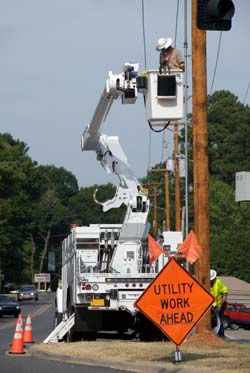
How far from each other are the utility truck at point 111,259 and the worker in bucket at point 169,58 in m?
0.54

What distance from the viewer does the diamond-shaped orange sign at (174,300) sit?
53.5 feet

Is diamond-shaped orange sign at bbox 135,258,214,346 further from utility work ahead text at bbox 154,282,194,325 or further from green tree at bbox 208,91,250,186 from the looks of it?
green tree at bbox 208,91,250,186

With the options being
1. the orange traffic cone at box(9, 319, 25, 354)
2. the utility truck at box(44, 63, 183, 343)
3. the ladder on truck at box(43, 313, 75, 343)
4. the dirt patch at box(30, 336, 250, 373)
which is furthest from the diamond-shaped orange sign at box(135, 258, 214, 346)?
the ladder on truck at box(43, 313, 75, 343)

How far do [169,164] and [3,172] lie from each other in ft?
62.6

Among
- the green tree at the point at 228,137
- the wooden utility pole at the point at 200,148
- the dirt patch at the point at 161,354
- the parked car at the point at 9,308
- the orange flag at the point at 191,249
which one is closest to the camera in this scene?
the dirt patch at the point at 161,354

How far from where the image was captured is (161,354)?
17969mm

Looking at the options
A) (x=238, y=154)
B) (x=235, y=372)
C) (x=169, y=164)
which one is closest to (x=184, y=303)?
(x=235, y=372)

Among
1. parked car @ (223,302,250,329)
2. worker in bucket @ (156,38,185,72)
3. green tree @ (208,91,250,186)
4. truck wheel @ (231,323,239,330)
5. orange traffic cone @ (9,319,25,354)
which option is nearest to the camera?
worker in bucket @ (156,38,185,72)

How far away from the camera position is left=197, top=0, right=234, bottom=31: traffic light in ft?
45.3

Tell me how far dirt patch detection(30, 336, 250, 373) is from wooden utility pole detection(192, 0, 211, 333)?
1.17 m

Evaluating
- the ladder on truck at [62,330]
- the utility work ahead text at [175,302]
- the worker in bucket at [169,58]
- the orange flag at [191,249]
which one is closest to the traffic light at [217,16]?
the utility work ahead text at [175,302]

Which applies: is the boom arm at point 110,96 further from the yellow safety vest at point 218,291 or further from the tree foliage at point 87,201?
the tree foliage at point 87,201

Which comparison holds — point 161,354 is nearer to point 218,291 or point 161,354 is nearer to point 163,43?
point 218,291

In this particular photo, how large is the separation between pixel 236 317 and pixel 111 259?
22302 mm
